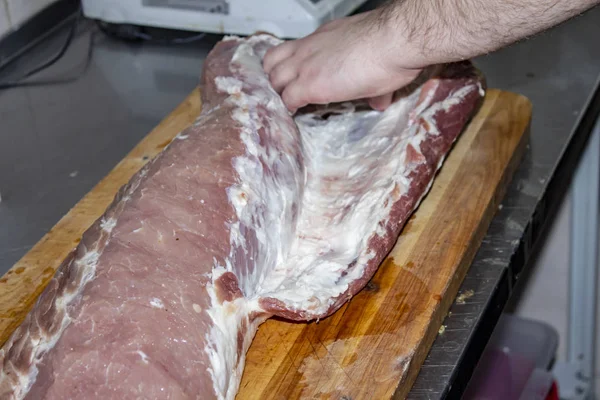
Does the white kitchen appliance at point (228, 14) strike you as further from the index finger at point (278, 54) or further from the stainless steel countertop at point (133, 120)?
the index finger at point (278, 54)

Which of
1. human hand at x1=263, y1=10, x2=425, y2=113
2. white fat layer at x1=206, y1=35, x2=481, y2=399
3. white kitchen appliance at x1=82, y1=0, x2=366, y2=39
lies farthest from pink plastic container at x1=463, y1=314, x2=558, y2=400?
white kitchen appliance at x1=82, y1=0, x2=366, y2=39

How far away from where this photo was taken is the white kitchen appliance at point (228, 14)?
2.16 m

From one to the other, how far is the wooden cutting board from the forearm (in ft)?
1.05

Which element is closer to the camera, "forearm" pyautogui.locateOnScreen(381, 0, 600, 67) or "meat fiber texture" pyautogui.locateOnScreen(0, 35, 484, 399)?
"meat fiber texture" pyautogui.locateOnScreen(0, 35, 484, 399)

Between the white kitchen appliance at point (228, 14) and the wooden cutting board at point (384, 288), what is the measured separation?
0.47 metres

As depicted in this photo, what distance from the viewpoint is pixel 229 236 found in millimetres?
1361

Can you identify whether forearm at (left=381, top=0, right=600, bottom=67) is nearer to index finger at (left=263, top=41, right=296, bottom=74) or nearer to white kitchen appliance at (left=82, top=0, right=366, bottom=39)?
index finger at (left=263, top=41, right=296, bottom=74)

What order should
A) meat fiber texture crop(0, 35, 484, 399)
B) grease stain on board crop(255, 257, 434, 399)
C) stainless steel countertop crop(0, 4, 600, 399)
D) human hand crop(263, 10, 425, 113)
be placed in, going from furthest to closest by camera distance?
stainless steel countertop crop(0, 4, 600, 399) → human hand crop(263, 10, 425, 113) → grease stain on board crop(255, 257, 434, 399) → meat fiber texture crop(0, 35, 484, 399)

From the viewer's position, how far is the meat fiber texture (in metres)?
1.16

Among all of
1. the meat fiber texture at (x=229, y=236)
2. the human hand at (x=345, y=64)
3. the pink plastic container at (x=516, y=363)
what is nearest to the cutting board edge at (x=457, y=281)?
the meat fiber texture at (x=229, y=236)

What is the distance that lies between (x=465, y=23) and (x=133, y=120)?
3.27ft

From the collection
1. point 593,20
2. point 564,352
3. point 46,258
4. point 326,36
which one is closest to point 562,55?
point 593,20

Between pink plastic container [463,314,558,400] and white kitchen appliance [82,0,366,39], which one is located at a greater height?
white kitchen appliance [82,0,366,39]

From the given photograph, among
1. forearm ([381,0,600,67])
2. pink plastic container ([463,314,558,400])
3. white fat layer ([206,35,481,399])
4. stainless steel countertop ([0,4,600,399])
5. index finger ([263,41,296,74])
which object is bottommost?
pink plastic container ([463,314,558,400])
